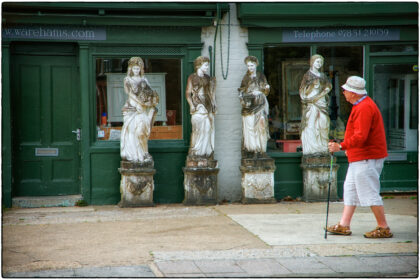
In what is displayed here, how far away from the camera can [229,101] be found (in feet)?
36.7

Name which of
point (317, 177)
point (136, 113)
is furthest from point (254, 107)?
point (136, 113)

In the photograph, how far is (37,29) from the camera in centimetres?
1050

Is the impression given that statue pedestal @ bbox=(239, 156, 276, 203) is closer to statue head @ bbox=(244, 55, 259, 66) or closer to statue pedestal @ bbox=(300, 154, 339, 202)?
statue pedestal @ bbox=(300, 154, 339, 202)

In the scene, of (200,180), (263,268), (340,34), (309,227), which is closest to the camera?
(263,268)

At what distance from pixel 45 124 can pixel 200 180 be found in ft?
9.08

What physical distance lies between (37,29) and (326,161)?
5200mm

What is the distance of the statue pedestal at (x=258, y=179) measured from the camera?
10.7 m

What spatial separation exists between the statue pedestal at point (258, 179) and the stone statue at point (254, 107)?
0.20 m

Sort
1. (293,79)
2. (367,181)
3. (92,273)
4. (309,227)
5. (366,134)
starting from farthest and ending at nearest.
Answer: (293,79) < (309,227) < (367,181) < (366,134) < (92,273)

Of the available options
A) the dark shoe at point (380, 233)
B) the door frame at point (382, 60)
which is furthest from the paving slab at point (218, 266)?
the door frame at point (382, 60)

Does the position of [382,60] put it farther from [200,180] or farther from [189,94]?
[200,180]

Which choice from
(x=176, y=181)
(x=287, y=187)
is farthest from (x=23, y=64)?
(x=287, y=187)

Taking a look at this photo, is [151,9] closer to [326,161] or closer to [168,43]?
[168,43]

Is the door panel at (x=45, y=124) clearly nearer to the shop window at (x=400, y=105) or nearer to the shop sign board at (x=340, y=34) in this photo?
the shop sign board at (x=340, y=34)
